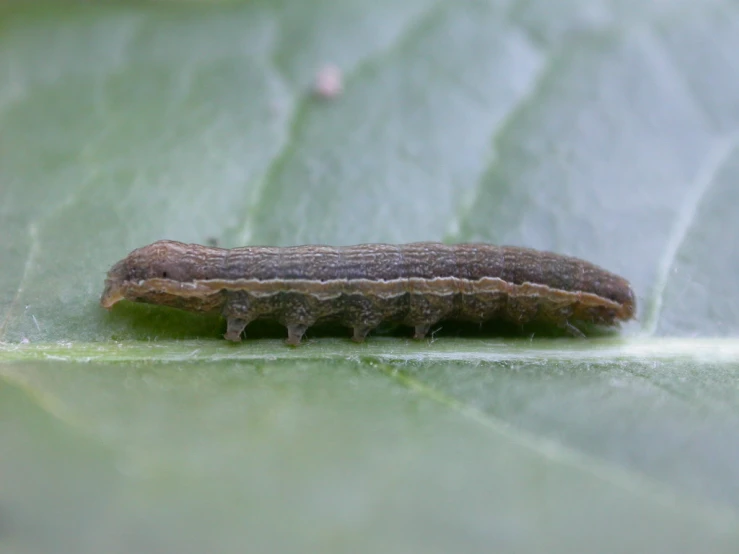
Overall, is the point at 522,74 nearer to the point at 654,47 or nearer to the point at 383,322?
the point at 654,47

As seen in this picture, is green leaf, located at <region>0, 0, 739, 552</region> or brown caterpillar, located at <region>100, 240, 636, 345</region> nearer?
green leaf, located at <region>0, 0, 739, 552</region>

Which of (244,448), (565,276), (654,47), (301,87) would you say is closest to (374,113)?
→ (301,87)

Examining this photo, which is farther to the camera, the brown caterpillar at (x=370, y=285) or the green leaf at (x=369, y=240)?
the brown caterpillar at (x=370, y=285)

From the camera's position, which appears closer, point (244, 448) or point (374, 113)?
point (244, 448)

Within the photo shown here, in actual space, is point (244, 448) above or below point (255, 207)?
below
